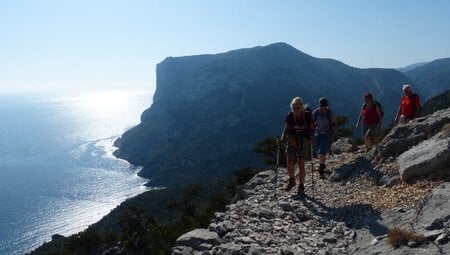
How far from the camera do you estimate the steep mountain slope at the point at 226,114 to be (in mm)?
150125

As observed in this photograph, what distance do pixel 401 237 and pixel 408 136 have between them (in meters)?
5.46

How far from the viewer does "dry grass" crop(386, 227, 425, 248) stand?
645 cm

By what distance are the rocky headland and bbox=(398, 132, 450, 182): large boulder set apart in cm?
2


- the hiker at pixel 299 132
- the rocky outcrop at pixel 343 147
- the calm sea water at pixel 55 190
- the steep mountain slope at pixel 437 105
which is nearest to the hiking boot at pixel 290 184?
the hiker at pixel 299 132

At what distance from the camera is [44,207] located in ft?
354

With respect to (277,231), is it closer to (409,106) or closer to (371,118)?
(371,118)

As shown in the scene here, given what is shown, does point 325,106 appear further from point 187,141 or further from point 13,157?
point 13,157

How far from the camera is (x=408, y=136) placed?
1141 centimetres

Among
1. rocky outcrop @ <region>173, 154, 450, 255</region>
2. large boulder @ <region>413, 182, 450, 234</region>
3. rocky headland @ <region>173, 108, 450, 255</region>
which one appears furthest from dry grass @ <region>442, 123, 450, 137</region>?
Result: large boulder @ <region>413, 182, 450, 234</region>

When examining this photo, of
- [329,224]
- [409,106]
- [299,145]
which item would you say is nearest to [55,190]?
[409,106]

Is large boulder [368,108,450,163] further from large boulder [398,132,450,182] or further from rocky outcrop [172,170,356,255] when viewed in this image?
rocky outcrop [172,170,356,255]

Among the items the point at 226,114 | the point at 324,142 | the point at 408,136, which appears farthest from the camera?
the point at 226,114

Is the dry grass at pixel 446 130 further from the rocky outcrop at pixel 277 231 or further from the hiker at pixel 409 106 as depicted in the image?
the hiker at pixel 409 106

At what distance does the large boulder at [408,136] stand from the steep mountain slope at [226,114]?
11941 centimetres
